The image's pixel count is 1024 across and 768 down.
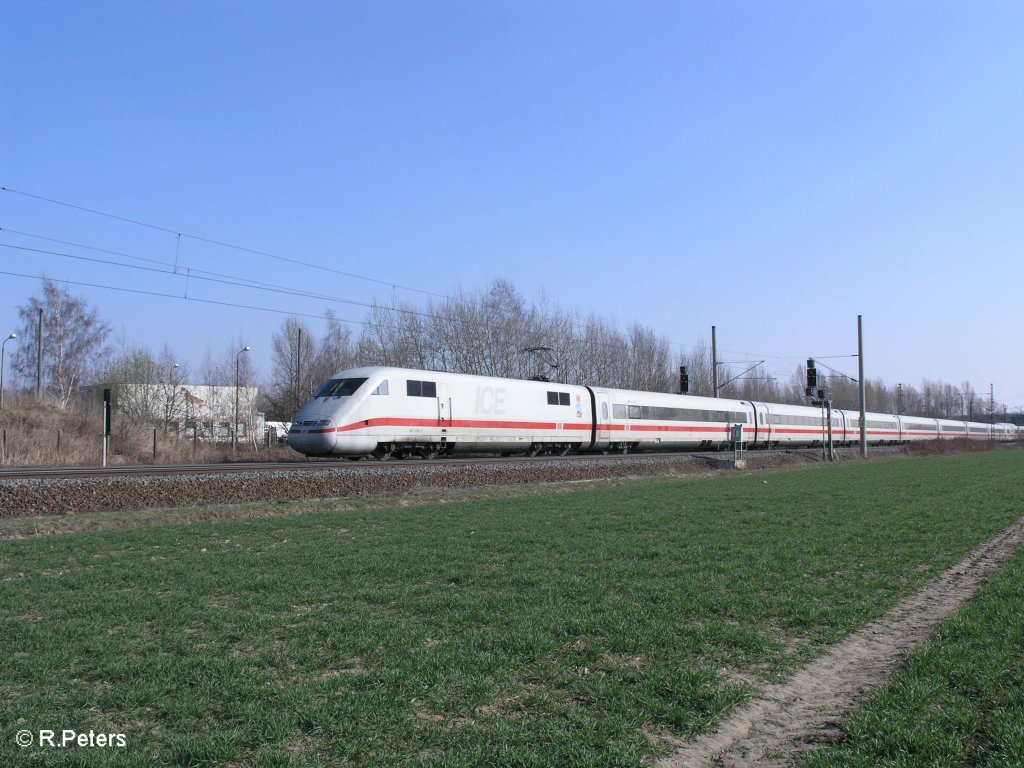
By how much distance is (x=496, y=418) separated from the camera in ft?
99.7

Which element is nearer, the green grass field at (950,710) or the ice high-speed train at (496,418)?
the green grass field at (950,710)

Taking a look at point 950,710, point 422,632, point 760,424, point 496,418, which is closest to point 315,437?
point 496,418

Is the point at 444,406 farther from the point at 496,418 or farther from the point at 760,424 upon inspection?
the point at 760,424

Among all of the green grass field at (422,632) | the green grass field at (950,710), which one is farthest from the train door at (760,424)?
the green grass field at (950,710)

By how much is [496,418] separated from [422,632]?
24.3 meters

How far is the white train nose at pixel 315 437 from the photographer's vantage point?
2458cm

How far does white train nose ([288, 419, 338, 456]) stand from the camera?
24578 mm

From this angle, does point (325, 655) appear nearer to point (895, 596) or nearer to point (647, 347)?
point (895, 596)

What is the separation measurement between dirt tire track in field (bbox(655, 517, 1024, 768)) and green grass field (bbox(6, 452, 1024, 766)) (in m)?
0.14

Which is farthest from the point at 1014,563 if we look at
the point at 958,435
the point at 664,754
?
the point at 958,435

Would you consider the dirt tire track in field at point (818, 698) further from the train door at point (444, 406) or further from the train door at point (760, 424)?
the train door at point (760, 424)

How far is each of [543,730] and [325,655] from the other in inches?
78.2

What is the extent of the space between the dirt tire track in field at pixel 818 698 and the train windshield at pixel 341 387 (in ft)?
66.1

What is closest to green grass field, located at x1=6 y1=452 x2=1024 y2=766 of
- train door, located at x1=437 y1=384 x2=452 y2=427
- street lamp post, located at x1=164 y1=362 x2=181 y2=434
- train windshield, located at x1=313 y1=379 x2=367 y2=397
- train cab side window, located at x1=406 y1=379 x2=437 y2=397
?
train windshield, located at x1=313 y1=379 x2=367 y2=397
